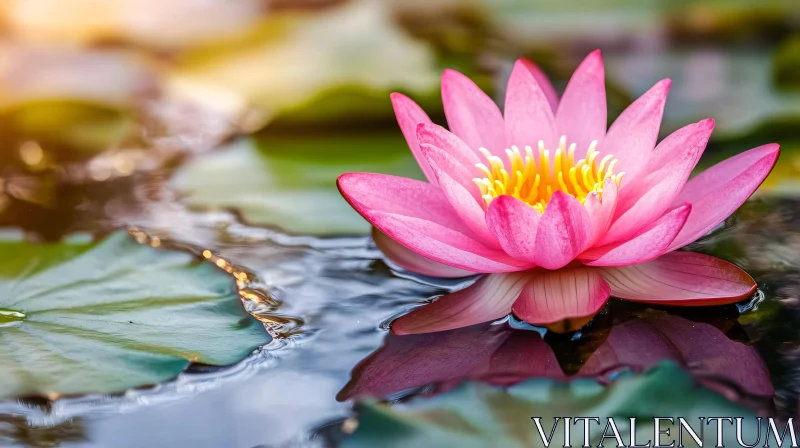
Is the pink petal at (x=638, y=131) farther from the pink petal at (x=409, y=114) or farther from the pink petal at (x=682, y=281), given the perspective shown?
the pink petal at (x=409, y=114)

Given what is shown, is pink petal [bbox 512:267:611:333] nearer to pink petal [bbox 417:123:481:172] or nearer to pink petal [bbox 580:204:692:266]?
pink petal [bbox 580:204:692:266]

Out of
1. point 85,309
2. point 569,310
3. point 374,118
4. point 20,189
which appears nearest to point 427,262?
point 569,310

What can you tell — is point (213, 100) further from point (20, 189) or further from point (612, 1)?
point (612, 1)

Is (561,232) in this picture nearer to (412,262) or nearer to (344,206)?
(412,262)

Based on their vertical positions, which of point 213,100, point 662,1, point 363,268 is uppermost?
point 662,1

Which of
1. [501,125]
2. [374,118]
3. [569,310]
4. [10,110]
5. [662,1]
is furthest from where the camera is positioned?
[662,1]

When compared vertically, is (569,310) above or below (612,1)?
below

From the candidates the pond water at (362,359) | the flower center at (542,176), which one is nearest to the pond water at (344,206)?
the pond water at (362,359)
